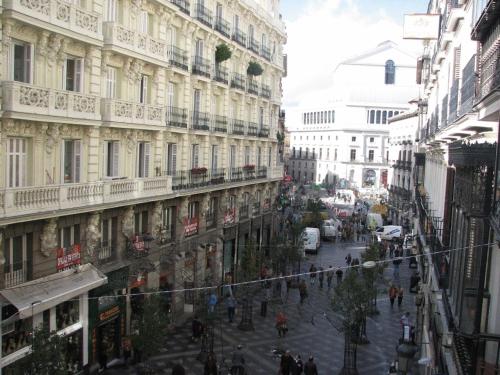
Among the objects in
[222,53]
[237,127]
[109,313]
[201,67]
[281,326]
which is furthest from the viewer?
[237,127]

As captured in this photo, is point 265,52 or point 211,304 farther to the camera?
point 265,52

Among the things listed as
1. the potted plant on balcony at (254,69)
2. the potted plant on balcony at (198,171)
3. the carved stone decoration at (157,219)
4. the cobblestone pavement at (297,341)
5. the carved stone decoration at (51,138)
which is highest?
the potted plant on balcony at (254,69)

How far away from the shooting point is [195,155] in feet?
102

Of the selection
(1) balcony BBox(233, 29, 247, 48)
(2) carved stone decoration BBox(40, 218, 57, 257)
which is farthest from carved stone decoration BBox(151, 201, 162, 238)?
(1) balcony BBox(233, 29, 247, 48)

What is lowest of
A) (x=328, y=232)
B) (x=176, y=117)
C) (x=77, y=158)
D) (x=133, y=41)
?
(x=328, y=232)

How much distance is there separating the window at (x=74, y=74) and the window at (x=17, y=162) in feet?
9.17

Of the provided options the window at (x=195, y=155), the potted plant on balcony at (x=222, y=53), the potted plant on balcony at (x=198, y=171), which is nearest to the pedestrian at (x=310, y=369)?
the potted plant on balcony at (x=198, y=171)

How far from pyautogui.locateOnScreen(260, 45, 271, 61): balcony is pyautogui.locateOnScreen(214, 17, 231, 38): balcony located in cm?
630

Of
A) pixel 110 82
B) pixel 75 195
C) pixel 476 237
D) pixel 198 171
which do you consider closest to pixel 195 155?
pixel 198 171

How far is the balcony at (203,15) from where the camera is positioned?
1150 inches

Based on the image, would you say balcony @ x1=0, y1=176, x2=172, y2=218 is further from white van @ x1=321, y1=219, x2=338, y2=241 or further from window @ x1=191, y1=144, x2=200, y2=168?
white van @ x1=321, y1=219, x2=338, y2=241

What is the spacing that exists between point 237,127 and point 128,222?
14.1 m

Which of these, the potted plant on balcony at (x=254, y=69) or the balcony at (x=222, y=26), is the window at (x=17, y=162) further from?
the potted plant on balcony at (x=254, y=69)

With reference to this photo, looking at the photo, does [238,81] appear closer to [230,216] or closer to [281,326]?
[230,216]
